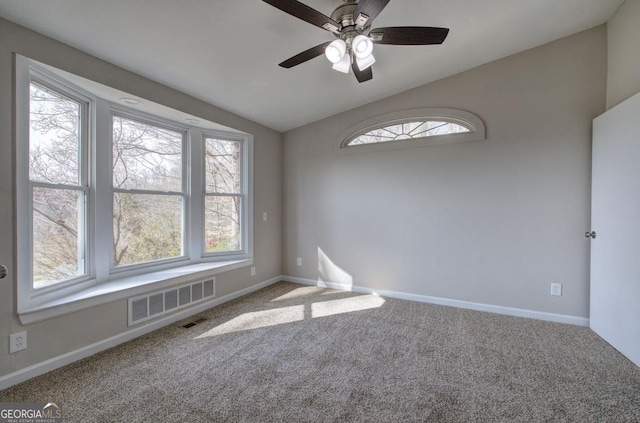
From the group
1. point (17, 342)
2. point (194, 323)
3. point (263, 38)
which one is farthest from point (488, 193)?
point (17, 342)

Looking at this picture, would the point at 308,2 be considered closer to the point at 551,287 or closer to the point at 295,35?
the point at 295,35

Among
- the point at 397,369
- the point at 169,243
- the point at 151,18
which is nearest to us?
the point at 151,18

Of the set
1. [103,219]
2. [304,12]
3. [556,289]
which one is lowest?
[556,289]

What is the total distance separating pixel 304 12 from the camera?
5.07ft

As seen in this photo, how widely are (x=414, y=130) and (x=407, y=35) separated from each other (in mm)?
1884

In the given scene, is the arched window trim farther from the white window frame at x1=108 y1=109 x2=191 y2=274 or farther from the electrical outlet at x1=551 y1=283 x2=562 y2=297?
the white window frame at x1=108 y1=109 x2=191 y2=274

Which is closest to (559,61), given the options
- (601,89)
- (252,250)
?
(601,89)

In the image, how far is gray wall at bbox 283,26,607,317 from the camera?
274cm

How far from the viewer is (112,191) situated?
2.61m

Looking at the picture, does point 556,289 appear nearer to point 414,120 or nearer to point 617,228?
point 617,228

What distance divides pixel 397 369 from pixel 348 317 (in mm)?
989

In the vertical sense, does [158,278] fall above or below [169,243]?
below

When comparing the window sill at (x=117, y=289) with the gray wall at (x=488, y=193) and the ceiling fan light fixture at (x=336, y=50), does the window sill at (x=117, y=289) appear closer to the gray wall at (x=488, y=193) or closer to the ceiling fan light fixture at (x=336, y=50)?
the gray wall at (x=488, y=193)

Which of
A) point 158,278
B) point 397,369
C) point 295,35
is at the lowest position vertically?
point 397,369
